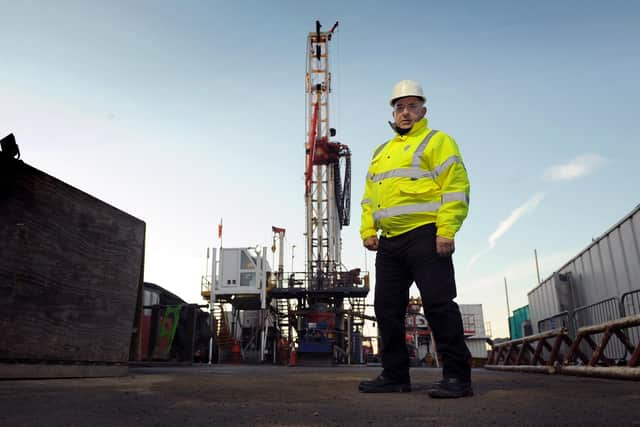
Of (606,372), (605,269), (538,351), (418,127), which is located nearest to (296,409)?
(418,127)

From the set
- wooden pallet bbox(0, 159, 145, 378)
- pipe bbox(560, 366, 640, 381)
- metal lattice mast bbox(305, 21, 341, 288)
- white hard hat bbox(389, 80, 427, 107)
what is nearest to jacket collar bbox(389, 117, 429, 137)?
white hard hat bbox(389, 80, 427, 107)

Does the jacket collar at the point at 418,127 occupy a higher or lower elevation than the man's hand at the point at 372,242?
higher

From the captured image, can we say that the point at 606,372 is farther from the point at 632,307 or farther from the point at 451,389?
the point at 632,307

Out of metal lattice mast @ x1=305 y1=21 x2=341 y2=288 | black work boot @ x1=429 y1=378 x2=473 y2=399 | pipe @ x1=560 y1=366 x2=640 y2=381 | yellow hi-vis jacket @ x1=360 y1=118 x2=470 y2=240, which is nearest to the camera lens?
black work boot @ x1=429 y1=378 x2=473 y2=399

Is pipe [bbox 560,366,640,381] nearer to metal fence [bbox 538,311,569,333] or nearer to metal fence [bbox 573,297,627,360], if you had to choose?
metal fence [bbox 573,297,627,360]

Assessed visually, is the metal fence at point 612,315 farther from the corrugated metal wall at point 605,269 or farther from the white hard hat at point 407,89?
the white hard hat at point 407,89

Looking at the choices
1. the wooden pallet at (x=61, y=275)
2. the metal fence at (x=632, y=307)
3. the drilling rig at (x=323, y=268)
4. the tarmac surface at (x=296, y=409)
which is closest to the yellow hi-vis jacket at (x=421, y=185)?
the tarmac surface at (x=296, y=409)

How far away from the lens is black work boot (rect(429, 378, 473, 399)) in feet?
7.90

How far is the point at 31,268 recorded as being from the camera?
334 cm

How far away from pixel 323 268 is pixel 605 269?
915 inches

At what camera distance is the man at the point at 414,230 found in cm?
282

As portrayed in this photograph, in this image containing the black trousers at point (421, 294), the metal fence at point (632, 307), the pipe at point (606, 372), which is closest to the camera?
the black trousers at point (421, 294)

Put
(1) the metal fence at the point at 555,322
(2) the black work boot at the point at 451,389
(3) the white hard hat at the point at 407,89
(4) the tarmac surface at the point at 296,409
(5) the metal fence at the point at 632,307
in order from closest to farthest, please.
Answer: (4) the tarmac surface at the point at 296,409
(2) the black work boot at the point at 451,389
(3) the white hard hat at the point at 407,89
(5) the metal fence at the point at 632,307
(1) the metal fence at the point at 555,322

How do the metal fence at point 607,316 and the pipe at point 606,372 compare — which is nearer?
the pipe at point 606,372
